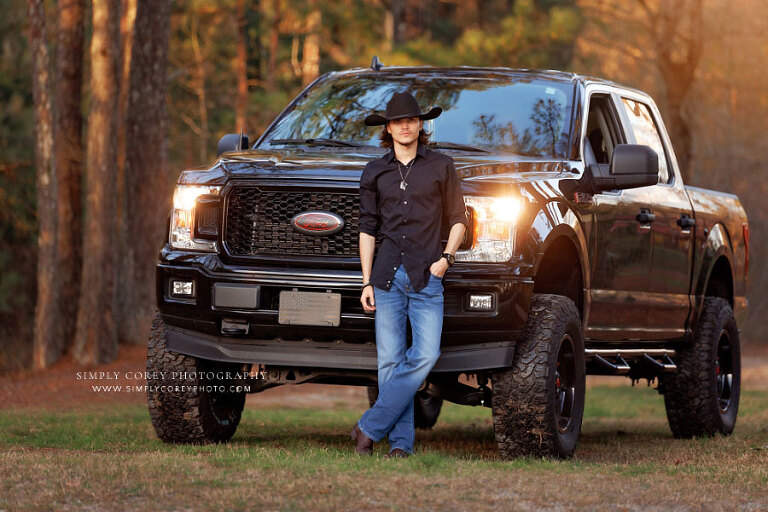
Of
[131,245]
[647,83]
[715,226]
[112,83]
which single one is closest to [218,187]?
[715,226]

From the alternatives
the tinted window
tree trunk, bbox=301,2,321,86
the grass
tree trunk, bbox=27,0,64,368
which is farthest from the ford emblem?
tree trunk, bbox=301,2,321,86

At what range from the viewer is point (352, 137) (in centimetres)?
826

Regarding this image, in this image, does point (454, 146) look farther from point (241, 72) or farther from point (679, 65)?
point (241, 72)

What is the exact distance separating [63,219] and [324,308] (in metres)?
13.6

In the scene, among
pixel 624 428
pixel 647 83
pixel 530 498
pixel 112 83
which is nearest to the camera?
pixel 530 498

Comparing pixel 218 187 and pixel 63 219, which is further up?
pixel 218 187

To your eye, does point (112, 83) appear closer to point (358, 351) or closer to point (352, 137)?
point (352, 137)

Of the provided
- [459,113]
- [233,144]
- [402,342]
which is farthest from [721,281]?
[402,342]

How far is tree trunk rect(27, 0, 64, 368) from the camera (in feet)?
58.5

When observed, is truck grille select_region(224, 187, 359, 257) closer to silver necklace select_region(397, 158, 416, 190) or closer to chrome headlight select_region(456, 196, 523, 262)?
silver necklace select_region(397, 158, 416, 190)

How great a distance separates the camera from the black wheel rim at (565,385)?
7.59 m

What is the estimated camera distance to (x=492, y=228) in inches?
272

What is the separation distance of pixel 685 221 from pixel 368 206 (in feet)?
11.7

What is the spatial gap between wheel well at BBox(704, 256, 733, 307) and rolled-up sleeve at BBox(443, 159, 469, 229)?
4.28m
